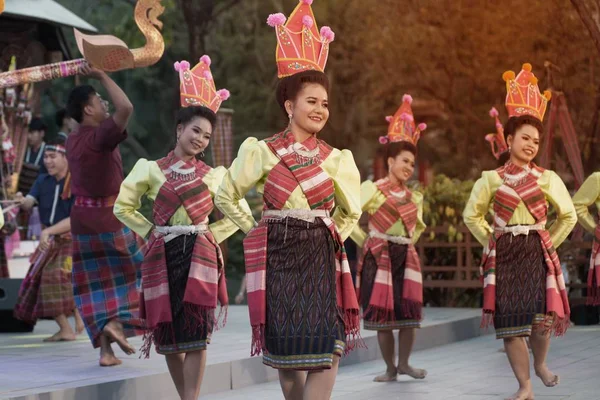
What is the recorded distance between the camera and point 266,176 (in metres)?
5.42

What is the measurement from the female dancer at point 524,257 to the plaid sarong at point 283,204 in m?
2.13

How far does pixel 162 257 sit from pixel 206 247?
0.25 metres

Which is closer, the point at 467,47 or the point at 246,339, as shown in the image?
the point at 246,339

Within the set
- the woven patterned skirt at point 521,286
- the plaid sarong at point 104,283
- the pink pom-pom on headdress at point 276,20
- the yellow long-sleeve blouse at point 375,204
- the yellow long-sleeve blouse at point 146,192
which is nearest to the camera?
the pink pom-pom on headdress at point 276,20

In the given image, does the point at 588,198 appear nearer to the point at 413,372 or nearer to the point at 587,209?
the point at 587,209

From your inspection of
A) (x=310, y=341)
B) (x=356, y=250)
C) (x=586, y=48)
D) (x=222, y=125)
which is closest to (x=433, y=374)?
(x=310, y=341)

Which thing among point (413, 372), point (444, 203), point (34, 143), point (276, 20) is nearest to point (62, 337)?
point (413, 372)

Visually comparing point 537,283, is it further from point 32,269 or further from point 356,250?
point 356,250

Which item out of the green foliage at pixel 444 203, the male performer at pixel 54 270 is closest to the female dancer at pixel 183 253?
the male performer at pixel 54 270

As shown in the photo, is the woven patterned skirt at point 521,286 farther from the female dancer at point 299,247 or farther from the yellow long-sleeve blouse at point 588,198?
the female dancer at point 299,247

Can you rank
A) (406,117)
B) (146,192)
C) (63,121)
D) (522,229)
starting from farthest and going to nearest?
(63,121), (406,117), (522,229), (146,192)

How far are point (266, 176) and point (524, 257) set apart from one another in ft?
8.09

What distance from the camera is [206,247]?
662 cm

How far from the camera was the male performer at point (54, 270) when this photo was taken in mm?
9547
